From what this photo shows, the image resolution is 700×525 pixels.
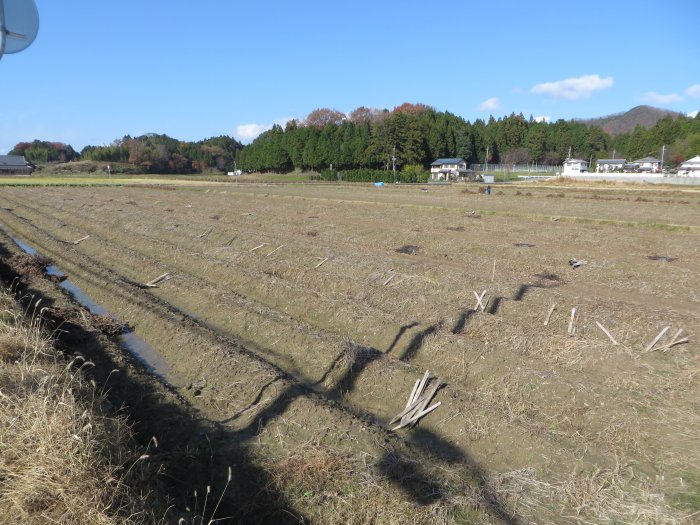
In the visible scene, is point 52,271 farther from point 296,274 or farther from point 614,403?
point 614,403

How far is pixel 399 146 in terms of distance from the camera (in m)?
89.3

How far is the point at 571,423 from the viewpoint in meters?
6.96

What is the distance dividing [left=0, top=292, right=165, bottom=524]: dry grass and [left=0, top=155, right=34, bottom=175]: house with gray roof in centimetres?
11871

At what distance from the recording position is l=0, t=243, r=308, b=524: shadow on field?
5.25 m

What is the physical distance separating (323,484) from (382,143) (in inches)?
3435

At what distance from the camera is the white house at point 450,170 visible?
86.3 metres

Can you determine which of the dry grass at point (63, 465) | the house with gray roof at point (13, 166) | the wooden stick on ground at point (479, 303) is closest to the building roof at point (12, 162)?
the house with gray roof at point (13, 166)

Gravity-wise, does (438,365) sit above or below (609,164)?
below

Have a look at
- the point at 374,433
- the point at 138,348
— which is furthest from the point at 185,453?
the point at 138,348

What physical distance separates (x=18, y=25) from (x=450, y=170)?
87891 millimetres

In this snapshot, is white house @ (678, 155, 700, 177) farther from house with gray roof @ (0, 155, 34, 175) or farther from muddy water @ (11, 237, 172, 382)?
house with gray roof @ (0, 155, 34, 175)

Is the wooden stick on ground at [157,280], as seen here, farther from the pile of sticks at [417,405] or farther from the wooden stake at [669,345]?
the wooden stake at [669,345]

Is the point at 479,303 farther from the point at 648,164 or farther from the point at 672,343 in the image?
the point at 648,164

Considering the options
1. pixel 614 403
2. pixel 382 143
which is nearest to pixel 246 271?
pixel 614 403
